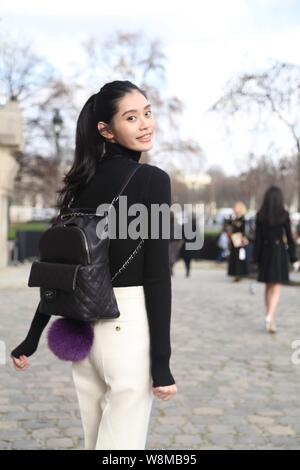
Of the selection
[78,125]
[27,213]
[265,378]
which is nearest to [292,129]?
[265,378]

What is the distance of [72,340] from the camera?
2.49m

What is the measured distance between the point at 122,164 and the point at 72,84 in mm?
37448

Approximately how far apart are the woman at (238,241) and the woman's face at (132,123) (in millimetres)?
12584

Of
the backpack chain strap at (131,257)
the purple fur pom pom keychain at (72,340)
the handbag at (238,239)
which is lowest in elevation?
the handbag at (238,239)

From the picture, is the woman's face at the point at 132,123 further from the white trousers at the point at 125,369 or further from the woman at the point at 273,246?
the woman at the point at 273,246

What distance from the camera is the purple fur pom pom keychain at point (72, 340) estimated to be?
8.10 ft

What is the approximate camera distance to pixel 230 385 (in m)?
6.05

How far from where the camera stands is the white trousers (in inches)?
94.7

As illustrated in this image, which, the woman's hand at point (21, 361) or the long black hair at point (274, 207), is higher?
the long black hair at point (274, 207)

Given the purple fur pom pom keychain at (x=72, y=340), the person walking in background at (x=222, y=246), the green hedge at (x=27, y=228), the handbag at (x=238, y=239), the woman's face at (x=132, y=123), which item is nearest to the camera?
the purple fur pom pom keychain at (x=72, y=340)

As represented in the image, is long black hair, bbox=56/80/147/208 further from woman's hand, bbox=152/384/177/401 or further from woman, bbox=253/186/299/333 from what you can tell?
woman, bbox=253/186/299/333

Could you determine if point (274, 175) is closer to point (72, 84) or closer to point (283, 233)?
point (72, 84)

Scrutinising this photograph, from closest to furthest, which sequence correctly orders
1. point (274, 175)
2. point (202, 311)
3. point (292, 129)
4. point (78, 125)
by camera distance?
point (78, 125), point (202, 311), point (292, 129), point (274, 175)

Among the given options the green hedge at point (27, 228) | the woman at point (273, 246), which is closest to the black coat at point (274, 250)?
the woman at point (273, 246)
